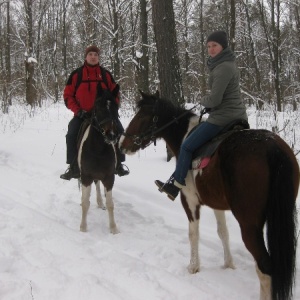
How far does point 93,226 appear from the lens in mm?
5598

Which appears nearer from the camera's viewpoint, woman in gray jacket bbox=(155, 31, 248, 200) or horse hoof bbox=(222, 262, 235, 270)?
woman in gray jacket bbox=(155, 31, 248, 200)

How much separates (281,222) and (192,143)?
4.27 ft

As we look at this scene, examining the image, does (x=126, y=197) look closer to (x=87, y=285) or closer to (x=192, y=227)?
(x=192, y=227)

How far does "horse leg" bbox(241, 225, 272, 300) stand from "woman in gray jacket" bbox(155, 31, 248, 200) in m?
1.06

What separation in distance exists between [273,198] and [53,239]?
3.17 metres

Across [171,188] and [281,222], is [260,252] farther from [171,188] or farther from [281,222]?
[171,188]

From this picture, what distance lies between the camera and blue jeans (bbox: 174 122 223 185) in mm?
3785

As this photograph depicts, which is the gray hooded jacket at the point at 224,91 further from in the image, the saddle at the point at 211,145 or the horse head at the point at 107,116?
the horse head at the point at 107,116

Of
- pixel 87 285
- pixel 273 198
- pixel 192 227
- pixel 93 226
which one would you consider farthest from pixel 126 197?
pixel 273 198

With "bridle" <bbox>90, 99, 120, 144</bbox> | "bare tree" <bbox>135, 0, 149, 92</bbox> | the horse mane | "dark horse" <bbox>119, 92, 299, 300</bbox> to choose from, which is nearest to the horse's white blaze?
"dark horse" <bbox>119, 92, 299, 300</bbox>

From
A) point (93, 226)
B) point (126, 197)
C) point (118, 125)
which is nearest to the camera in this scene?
point (118, 125)

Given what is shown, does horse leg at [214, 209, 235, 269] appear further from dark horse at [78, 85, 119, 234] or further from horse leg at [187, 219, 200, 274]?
dark horse at [78, 85, 119, 234]

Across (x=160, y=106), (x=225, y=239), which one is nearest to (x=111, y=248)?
(x=225, y=239)

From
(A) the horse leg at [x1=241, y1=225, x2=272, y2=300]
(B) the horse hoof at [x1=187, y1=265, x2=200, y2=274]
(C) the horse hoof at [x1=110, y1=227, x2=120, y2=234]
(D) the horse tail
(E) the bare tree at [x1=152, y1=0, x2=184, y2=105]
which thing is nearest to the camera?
(D) the horse tail
